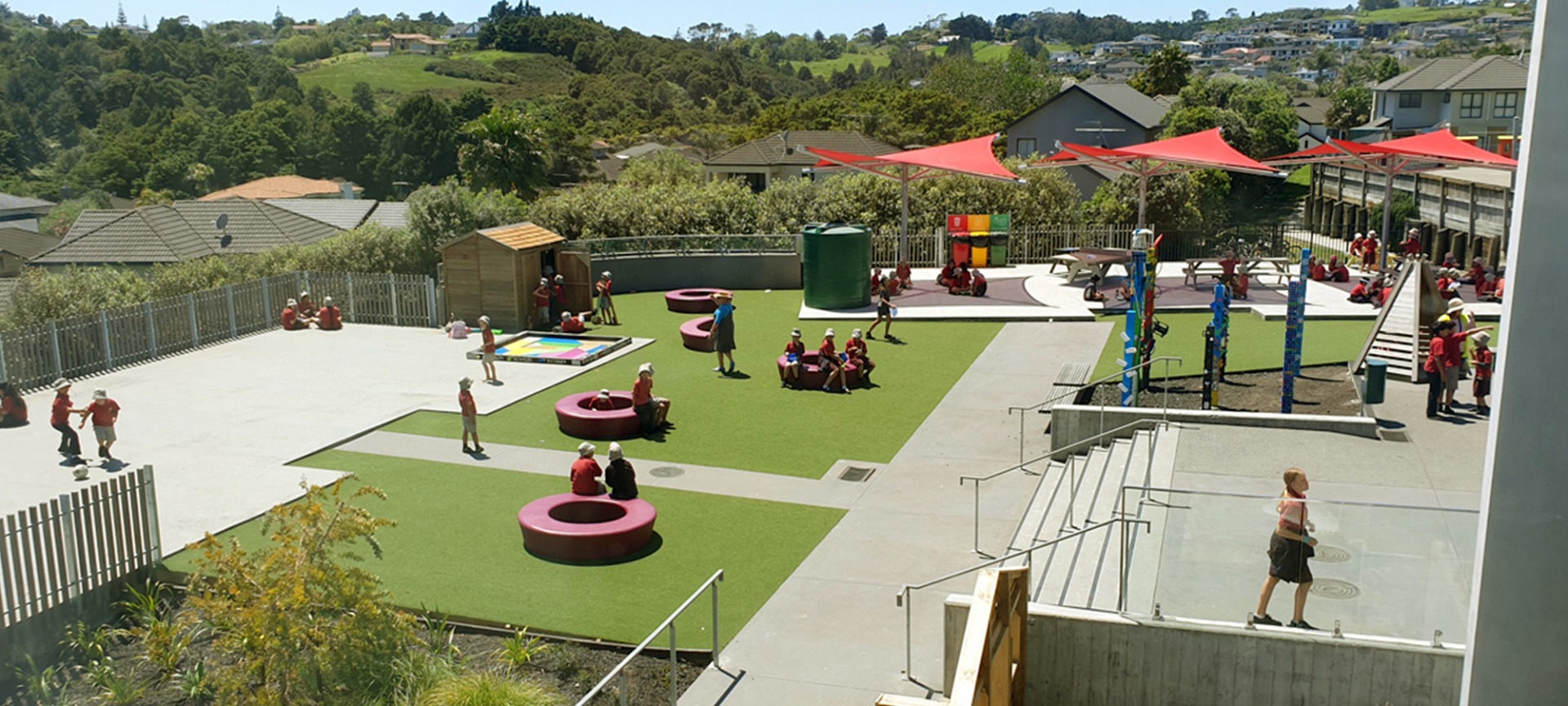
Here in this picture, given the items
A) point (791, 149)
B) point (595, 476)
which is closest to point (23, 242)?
point (791, 149)

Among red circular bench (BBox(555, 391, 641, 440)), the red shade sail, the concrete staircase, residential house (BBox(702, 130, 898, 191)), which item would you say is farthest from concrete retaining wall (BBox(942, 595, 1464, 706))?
residential house (BBox(702, 130, 898, 191))

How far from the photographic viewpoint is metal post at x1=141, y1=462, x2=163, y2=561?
12281mm

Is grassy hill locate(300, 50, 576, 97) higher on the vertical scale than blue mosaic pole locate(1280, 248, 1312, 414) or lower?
higher

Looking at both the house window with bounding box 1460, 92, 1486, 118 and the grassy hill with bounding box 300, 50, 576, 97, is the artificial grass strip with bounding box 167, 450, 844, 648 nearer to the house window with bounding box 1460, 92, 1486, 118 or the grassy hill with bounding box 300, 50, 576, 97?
the house window with bounding box 1460, 92, 1486, 118

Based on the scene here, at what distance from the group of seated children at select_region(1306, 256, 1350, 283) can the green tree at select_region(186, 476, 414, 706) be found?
25755 millimetres

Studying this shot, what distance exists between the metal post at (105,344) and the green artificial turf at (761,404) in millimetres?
6584

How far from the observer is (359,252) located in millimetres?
30422

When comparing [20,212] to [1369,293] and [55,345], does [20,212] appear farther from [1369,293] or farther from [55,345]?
[1369,293]

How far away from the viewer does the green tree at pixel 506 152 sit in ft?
165

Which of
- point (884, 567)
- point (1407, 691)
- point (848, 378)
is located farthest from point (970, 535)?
point (848, 378)

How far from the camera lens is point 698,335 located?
76.7 feet

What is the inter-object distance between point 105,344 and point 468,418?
9551 millimetres

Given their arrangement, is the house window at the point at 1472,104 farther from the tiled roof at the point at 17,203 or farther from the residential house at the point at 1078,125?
the tiled roof at the point at 17,203

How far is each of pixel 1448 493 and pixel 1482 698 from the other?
889 cm
